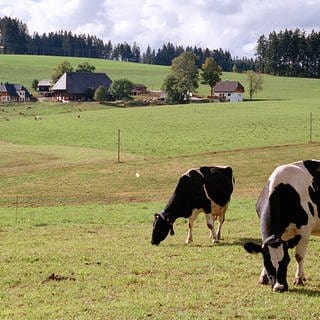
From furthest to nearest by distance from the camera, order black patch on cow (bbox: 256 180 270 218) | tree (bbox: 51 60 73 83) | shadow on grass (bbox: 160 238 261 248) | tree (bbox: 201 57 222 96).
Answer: tree (bbox: 51 60 73 83) < tree (bbox: 201 57 222 96) < shadow on grass (bbox: 160 238 261 248) < black patch on cow (bbox: 256 180 270 218)

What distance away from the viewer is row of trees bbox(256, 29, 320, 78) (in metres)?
175

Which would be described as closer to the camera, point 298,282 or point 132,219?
point 298,282

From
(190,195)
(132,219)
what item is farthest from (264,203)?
(132,219)

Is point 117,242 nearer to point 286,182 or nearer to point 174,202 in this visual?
point 174,202

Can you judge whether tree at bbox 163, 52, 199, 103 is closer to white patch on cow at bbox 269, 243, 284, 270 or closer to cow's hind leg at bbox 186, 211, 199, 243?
cow's hind leg at bbox 186, 211, 199, 243

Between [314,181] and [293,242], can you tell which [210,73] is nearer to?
[314,181]

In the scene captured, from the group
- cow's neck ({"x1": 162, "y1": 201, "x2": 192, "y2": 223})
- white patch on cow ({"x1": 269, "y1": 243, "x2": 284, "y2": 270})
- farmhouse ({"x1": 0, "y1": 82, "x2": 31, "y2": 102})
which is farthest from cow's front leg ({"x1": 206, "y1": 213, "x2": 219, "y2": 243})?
farmhouse ({"x1": 0, "y1": 82, "x2": 31, "y2": 102})

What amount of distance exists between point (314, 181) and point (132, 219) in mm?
13623

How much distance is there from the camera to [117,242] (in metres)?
17.0

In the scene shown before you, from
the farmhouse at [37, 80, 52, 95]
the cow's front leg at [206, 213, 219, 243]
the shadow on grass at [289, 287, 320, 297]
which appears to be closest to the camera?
the shadow on grass at [289, 287, 320, 297]

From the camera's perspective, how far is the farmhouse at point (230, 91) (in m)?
130

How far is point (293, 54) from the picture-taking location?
17925cm

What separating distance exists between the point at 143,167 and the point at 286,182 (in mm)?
31264

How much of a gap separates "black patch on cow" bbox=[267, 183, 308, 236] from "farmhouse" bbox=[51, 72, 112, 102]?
119 m
